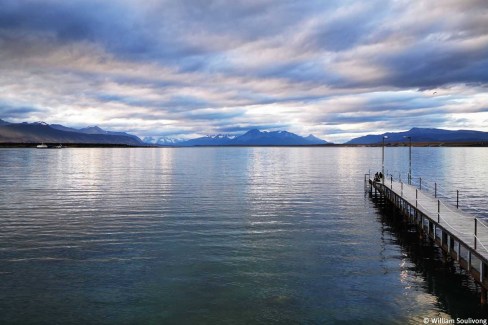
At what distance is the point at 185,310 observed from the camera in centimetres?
1867

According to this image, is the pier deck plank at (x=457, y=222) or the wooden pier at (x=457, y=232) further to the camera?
the pier deck plank at (x=457, y=222)

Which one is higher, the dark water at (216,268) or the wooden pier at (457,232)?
the wooden pier at (457,232)

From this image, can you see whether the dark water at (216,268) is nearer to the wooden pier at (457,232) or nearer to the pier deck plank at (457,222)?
the wooden pier at (457,232)

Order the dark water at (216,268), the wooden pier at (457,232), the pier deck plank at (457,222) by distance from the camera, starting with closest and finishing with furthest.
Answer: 1. the dark water at (216,268)
2. the wooden pier at (457,232)
3. the pier deck plank at (457,222)

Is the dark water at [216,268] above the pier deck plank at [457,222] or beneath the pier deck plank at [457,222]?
beneath

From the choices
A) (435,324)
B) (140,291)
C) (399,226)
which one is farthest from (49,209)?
(435,324)

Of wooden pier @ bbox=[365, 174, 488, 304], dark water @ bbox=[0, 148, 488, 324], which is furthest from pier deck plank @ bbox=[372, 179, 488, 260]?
dark water @ bbox=[0, 148, 488, 324]

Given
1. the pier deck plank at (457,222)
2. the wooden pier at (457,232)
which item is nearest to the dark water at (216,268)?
the wooden pier at (457,232)

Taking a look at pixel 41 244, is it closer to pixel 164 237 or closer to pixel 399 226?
pixel 164 237

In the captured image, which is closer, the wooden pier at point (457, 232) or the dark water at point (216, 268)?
the dark water at point (216, 268)

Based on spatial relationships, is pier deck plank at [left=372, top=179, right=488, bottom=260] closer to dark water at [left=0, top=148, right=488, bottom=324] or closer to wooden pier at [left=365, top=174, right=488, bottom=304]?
wooden pier at [left=365, top=174, right=488, bottom=304]

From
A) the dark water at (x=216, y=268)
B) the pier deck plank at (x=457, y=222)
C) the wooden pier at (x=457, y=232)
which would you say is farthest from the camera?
the pier deck plank at (x=457, y=222)

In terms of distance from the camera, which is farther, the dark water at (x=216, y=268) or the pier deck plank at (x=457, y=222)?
the pier deck plank at (x=457, y=222)

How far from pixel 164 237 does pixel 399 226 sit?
72.4 ft
